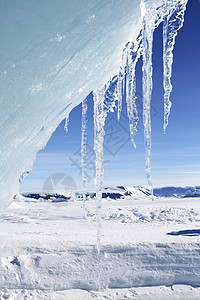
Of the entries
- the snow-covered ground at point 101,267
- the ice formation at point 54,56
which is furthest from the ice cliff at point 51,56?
the snow-covered ground at point 101,267

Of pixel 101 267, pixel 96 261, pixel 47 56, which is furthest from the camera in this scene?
pixel 96 261

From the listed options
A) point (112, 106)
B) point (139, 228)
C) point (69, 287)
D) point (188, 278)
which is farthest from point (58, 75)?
point (139, 228)

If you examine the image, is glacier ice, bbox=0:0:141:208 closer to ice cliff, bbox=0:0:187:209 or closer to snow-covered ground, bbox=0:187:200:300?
ice cliff, bbox=0:0:187:209

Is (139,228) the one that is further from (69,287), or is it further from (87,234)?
(69,287)

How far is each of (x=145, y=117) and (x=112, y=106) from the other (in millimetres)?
432

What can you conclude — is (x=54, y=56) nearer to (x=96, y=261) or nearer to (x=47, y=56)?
(x=47, y=56)

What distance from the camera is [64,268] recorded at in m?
6.03

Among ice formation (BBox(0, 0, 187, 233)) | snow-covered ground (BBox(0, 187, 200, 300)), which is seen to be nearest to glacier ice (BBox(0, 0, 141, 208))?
ice formation (BBox(0, 0, 187, 233))

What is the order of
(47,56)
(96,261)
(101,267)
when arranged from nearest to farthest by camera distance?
(47,56) < (101,267) < (96,261)

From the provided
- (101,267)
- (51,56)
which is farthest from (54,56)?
(101,267)

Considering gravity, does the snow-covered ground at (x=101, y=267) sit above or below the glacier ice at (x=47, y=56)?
below

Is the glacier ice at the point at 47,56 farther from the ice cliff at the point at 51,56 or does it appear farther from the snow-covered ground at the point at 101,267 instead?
the snow-covered ground at the point at 101,267

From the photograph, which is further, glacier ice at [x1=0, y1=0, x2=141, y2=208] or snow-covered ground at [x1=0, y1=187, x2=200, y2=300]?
snow-covered ground at [x1=0, y1=187, x2=200, y2=300]

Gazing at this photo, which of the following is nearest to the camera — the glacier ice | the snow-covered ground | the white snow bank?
the glacier ice
